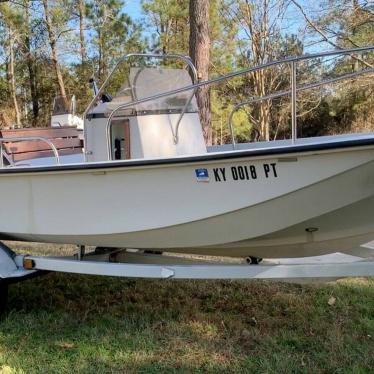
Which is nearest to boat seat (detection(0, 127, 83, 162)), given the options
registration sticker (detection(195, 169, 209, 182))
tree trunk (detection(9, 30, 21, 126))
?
registration sticker (detection(195, 169, 209, 182))

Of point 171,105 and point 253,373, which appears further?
point 171,105

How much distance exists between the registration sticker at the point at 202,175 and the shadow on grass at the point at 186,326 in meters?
1.12

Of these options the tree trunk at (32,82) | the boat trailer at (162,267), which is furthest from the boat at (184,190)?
the tree trunk at (32,82)

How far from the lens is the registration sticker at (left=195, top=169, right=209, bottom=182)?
10.5ft

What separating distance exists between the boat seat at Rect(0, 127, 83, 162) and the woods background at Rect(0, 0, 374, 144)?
10.5m

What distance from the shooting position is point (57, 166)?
11.7 feet

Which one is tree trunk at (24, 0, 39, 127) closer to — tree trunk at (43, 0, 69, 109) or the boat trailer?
tree trunk at (43, 0, 69, 109)

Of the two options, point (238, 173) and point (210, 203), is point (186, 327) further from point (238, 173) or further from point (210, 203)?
point (238, 173)

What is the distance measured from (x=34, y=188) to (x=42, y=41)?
65.1ft

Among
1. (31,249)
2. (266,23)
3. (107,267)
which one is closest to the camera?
(107,267)

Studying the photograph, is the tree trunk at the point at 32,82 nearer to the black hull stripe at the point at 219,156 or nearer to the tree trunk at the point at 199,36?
the tree trunk at the point at 199,36

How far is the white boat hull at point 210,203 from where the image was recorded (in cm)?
298

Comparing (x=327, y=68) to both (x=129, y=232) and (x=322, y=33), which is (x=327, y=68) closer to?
(x=322, y=33)

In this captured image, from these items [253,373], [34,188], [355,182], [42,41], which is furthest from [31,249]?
[42,41]
